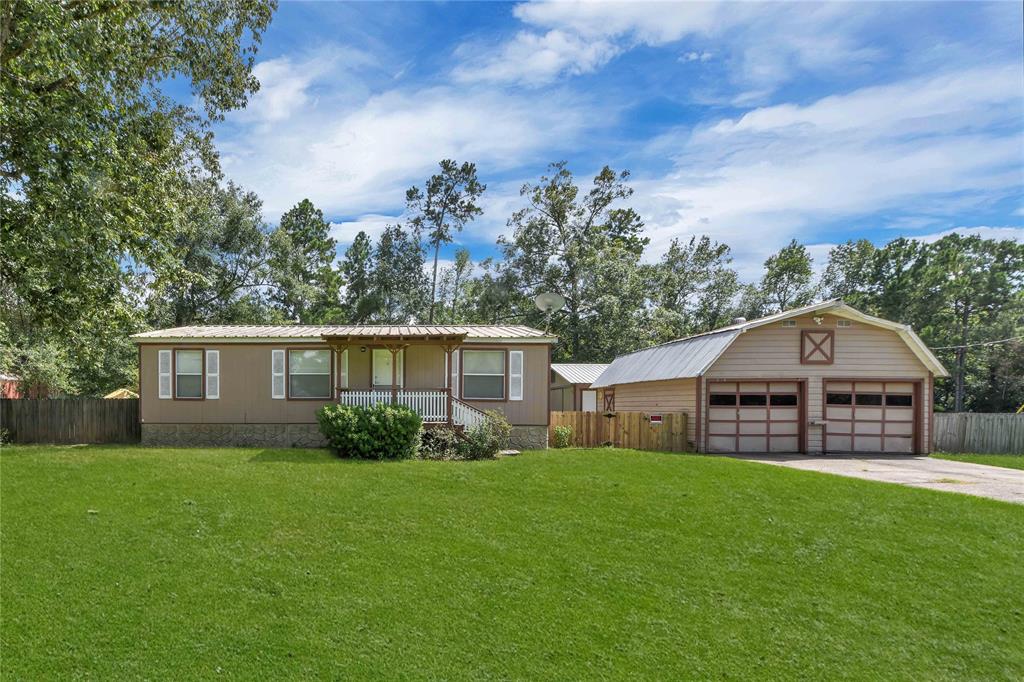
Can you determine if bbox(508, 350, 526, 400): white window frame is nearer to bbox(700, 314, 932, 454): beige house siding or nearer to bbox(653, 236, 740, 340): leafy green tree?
bbox(700, 314, 932, 454): beige house siding

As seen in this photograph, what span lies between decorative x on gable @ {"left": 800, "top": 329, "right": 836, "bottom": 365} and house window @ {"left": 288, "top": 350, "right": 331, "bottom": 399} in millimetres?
12880

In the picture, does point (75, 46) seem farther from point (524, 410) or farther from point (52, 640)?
point (524, 410)

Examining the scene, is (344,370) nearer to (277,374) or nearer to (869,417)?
(277,374)

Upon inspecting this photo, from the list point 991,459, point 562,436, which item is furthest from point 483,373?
point 991,459

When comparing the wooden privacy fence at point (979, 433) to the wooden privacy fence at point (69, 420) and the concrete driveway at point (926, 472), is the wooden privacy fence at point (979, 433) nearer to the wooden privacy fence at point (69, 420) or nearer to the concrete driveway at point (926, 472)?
the concrete driveway at point (926, 472)

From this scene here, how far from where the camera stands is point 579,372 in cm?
2722

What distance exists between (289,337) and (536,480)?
8.53 m

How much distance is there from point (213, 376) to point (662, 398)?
42.3 ft

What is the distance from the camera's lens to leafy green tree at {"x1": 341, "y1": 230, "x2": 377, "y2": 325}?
33594 millimetres

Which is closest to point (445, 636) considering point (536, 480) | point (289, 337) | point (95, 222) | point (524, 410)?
point (536, 480)

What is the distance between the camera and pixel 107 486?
349 inches

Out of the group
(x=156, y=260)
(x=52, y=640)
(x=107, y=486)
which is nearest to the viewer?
(x=52, y=640)

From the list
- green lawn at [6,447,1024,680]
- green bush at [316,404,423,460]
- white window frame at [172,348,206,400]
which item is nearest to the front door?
green bush at [316,404,423,460]

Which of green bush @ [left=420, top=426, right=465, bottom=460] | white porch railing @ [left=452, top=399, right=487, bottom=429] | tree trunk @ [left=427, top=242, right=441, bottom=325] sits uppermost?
tree trunk @ [left=427, top=242, right=441, bottom=325]
